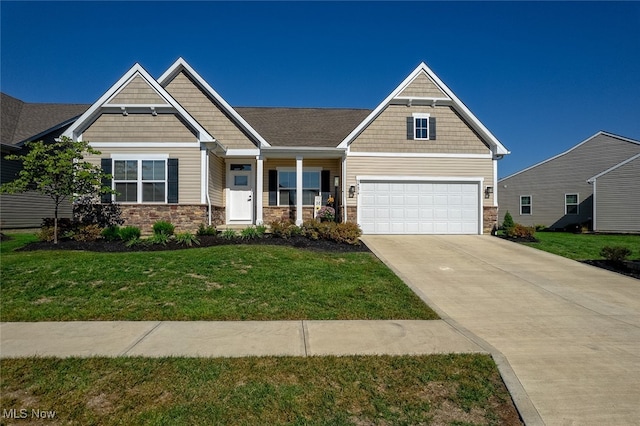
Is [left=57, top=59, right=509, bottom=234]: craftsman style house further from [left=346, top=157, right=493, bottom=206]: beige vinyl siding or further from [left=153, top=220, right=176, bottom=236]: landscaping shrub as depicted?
[left=153, top=220, right=176, bottom=236]: landscaping shrub

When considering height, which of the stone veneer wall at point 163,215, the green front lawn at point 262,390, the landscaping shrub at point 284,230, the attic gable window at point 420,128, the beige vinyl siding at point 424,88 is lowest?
the green front lawn at point 262,390

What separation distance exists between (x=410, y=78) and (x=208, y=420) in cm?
1577

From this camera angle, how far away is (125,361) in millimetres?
4320

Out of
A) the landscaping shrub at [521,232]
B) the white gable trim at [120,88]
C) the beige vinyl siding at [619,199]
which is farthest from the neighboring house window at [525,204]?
the white gable trim at [120,88]

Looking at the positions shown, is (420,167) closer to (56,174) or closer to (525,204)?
(56,174)

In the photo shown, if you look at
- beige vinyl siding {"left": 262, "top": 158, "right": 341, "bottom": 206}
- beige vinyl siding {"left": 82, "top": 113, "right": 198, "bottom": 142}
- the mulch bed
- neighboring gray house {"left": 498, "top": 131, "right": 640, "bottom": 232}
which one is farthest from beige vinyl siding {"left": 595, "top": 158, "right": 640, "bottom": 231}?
beige vinyl siding {"left": 82, "top": 113, "right": 198, "bottom": 142}

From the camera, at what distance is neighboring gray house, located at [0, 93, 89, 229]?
55.5 feet

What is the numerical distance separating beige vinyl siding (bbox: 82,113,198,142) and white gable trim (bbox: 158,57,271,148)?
2225 mm

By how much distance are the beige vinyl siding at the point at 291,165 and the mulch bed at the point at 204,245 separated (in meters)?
4.40

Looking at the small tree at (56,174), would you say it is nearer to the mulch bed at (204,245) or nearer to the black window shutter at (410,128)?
the mulch bed at (204,245)

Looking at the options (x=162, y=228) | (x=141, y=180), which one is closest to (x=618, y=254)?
(x=162, y=228)

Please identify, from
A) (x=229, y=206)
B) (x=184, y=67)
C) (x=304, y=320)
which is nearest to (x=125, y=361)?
(x=304, y=320)

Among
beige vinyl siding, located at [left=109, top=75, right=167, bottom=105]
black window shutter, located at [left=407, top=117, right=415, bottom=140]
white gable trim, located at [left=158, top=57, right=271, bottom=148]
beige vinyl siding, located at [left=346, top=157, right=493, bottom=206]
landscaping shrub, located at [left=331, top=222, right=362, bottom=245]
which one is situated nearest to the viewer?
landscaping shrub, located at [left=331, top=222, right=362, bottom=245]

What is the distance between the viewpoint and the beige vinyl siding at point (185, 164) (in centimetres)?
1402
